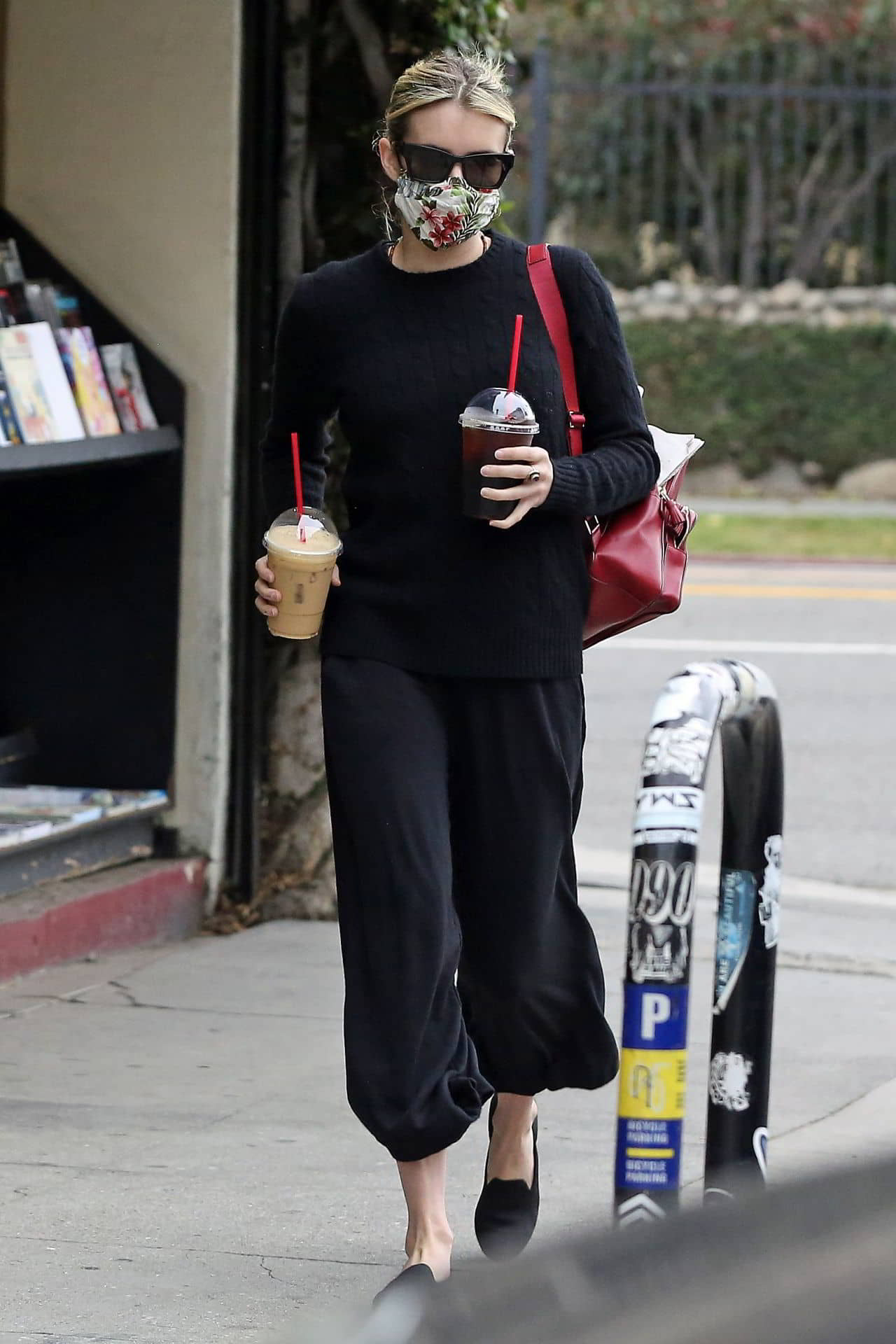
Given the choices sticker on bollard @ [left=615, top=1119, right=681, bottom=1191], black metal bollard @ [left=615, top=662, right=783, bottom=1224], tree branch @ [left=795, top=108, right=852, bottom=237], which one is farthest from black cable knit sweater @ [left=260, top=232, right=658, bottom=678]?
tree branch @ [left=795, top=108, right=852, bottom=237]

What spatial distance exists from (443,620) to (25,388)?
241 cm

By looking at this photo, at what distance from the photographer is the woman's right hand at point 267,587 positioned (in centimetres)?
342

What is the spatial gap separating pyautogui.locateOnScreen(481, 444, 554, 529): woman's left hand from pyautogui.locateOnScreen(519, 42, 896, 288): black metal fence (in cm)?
1671

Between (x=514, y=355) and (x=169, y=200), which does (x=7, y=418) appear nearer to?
(x=169, y=200)

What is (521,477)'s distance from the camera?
325cm

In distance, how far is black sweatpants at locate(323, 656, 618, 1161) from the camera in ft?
11.0

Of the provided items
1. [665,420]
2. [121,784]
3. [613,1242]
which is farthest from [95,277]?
[665,420]

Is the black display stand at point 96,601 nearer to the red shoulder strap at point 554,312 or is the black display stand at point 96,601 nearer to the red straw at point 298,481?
the red straw at point 298,481

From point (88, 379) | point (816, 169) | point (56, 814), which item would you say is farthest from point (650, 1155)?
point (816, 169)

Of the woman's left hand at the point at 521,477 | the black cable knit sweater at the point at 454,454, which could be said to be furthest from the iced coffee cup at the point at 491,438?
the black cable knit sweater at the point at 454,454

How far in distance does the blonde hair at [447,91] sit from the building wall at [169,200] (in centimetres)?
235

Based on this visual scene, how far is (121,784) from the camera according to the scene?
235 inches

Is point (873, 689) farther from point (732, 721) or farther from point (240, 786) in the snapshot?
point (732, 721)

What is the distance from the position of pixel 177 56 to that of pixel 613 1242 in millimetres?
4781
